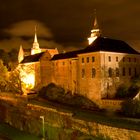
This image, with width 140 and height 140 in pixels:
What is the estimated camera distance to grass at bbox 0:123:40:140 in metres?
35.9

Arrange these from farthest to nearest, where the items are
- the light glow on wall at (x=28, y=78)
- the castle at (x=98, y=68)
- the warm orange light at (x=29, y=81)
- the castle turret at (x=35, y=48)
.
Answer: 1. the castle turret at (x=35, y=48)
2. the warm orange light at (x=29, y=81)
3. the light glow on wall at (x=28, y=78)
4. the castle at (x=98, y=68)

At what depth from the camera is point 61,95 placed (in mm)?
59062

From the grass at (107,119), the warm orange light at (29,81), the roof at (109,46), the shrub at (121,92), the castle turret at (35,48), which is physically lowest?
the grass at (107,119)

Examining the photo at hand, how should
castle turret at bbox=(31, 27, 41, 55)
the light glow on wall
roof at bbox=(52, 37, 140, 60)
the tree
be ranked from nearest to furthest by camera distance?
roof at bbox=(52, 37, 140, 60)
the tree
the light glow on wall
castle turret at bbox=(31, 27, 41, 55)

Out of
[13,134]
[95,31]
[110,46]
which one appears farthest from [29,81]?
[13,134]

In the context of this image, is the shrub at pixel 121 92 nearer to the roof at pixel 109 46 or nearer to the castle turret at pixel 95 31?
the roof at pixel 109 46

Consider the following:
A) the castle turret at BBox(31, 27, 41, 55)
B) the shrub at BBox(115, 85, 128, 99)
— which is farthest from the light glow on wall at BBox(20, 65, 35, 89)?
the castle turret at BBox(31, 27, 41, 55)

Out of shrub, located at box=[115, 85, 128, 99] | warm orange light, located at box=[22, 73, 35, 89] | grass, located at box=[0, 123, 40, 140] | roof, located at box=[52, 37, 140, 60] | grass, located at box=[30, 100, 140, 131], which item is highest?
roof, located at box=[52, 37, 140, 60]

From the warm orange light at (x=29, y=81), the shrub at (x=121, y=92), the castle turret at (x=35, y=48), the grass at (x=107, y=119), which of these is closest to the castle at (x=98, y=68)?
the shrub at (x=121, y=92)

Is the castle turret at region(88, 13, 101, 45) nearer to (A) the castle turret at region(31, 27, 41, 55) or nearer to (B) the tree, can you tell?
(B) the tree

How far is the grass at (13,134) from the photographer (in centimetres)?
3588

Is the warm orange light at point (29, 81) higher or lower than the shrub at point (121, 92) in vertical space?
higher

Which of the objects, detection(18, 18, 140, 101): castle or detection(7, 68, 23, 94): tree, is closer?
detection(18, 18, 140, 101): castle

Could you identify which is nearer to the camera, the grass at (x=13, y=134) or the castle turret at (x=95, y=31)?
the grass at (x=13, y=134)
